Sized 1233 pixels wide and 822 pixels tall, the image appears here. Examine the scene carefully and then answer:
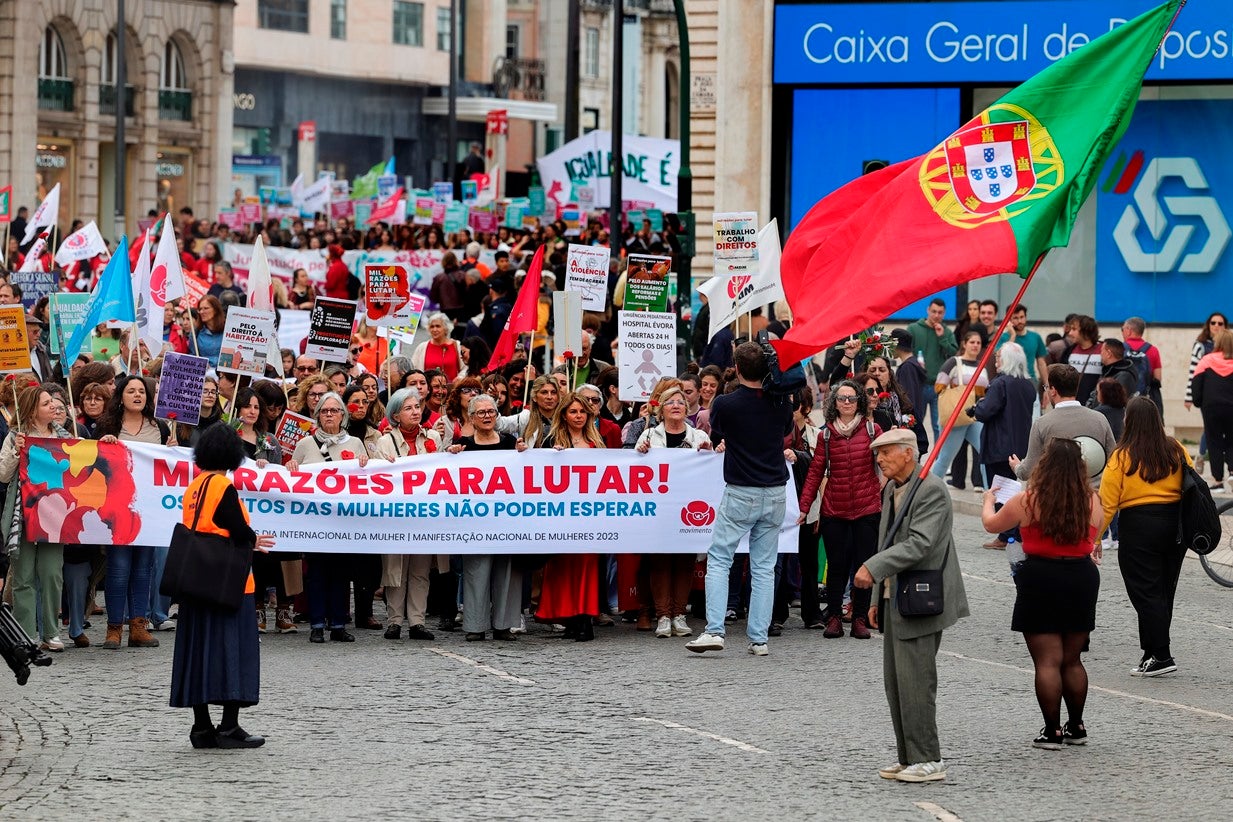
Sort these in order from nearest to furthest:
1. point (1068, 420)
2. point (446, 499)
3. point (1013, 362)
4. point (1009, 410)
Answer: point (1068, 420) → point (446, 499) → point (1009, 410) → point (1013, 362)

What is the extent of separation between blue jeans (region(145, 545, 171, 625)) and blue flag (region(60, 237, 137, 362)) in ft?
11.0

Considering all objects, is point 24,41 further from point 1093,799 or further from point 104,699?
point 1093,799

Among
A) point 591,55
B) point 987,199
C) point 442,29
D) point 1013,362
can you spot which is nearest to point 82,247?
point 1013,362

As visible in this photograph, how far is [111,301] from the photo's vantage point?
55.6ft

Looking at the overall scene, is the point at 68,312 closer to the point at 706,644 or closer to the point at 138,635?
the point at 138,635

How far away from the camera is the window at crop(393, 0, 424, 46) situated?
7462 centimetres

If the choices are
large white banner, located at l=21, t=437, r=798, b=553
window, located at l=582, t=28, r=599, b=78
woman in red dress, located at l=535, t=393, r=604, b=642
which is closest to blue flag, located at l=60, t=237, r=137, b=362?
large white banner, located at l=21, t=437, r=798, b=553

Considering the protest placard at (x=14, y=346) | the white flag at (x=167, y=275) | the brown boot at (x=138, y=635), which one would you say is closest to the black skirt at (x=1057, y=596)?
the brown boot at (x=138, y=635)

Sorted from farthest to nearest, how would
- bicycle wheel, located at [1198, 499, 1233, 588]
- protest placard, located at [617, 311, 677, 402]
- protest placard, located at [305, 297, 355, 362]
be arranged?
protest placard, located at [305, 297, 355, 362] < bicycle wheel, located at [1198, 499, 1233, 588] < protest placard, located at [617, 311, 677, 402]

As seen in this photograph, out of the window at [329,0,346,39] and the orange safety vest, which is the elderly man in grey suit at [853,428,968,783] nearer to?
the orange safety vest

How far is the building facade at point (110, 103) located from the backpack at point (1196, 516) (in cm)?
4506

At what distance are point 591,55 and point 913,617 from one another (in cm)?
7155

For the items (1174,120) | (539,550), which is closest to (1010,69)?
(1174,120)

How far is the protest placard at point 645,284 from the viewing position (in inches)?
683
